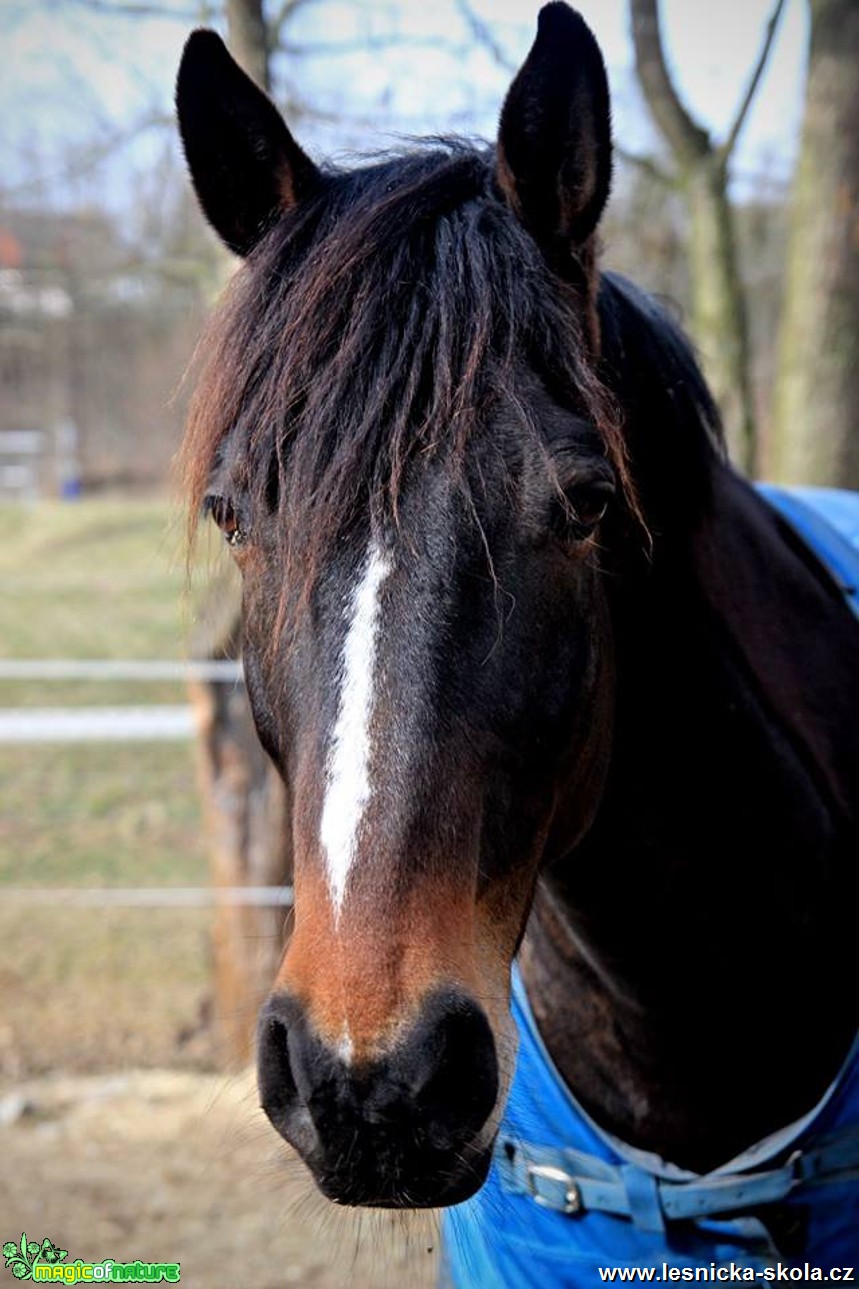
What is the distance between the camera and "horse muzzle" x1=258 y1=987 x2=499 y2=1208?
47.0 inches

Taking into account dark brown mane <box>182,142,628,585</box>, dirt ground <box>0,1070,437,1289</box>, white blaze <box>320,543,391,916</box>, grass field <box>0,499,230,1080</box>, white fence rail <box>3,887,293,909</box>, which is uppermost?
dark brown mane <box>182,142,628,585</box>

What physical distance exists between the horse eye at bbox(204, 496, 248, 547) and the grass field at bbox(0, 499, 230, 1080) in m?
0.23

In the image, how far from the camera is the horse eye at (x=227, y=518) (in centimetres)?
166

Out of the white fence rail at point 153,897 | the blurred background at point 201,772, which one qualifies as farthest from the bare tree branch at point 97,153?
the white fence rail at point 153,897

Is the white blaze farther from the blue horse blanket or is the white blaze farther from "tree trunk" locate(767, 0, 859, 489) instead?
"tree trunk" locate(767, 0, 859, 489)

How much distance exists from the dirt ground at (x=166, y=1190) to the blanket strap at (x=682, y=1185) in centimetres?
177

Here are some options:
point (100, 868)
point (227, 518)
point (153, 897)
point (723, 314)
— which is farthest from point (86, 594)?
point (227, 518)

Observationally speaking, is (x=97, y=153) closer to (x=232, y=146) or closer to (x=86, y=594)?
(x=232, y=146)

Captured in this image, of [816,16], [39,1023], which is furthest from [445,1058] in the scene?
[39,1023]

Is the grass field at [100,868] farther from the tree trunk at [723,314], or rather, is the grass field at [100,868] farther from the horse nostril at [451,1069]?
the tree trunk at [723,314]

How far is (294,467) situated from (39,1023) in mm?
4757

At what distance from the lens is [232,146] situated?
5.96 feet

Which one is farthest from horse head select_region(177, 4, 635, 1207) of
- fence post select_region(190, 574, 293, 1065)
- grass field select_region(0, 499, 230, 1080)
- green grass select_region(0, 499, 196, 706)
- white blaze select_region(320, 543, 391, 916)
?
green grass select_region(0, 499, 196, 706)

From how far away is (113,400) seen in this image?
21.8m
